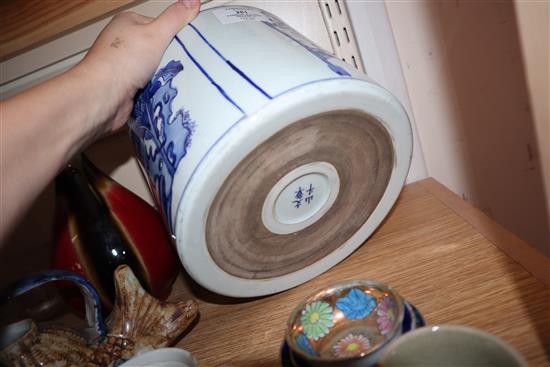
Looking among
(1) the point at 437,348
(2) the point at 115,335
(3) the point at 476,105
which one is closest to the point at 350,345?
(1) the point at 437,348

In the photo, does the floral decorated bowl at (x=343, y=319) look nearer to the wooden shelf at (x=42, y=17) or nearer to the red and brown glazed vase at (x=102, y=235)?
the red and brown glazed vase at (x=102, y=235)

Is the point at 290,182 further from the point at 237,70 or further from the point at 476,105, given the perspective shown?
the point at 476,105

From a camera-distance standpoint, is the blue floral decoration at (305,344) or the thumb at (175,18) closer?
the blue floral decoration at (305,344)

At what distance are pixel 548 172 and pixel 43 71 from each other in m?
0.74

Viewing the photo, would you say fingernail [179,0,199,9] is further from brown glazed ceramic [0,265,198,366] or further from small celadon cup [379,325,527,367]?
small celadon cup [379,325,527,367]

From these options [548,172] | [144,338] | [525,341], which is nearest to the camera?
[525,341]

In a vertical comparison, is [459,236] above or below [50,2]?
below

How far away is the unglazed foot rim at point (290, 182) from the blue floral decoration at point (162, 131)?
2.2 inches

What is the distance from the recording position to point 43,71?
847 millimetres

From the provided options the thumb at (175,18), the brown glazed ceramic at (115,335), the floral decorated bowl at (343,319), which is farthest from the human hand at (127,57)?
the floral decorated bowl at (343,319)

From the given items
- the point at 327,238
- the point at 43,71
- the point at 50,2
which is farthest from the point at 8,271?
the point at 327,238

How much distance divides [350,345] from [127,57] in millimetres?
408

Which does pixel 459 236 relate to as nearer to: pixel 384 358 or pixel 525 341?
pixel 525 341

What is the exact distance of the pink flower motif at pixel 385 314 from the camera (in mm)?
533
